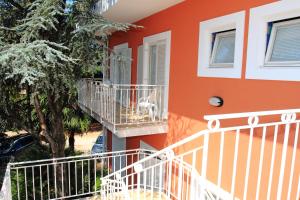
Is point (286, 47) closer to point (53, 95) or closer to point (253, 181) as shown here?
point (253, 181)

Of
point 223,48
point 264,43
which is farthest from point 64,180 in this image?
point 264,43

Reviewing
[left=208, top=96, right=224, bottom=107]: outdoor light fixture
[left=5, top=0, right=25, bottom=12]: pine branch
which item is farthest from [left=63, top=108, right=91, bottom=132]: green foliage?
[left=208, top=96, right=224, bottom=107]: outdoor light fixture

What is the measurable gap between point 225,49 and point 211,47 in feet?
1.16

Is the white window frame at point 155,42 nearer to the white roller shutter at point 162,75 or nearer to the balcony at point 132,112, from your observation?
the white roller shutter at point 162,75

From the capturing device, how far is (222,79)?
5.37 meters

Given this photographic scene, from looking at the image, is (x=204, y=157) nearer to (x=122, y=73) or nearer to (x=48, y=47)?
(x=48, y=47)

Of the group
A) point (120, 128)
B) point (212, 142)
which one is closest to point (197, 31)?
point (212, 142)

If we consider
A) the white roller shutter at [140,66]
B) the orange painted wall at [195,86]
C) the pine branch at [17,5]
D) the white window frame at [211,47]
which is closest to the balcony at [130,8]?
the orange painted wall at [195,86]

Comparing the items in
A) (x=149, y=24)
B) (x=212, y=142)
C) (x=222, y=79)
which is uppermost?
(x=149, y=24)

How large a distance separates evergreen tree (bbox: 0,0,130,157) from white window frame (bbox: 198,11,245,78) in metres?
1.88

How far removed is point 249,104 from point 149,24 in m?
Result: 4.99

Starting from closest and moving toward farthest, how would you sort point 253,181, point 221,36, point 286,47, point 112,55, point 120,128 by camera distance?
point 286,47
point 253,181
point 221,36
point 120,128
point 112,55

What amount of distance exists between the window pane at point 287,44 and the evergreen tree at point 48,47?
3.40m

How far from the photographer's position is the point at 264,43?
4.52 m
